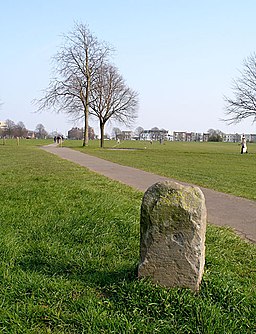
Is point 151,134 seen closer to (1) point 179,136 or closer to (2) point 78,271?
(1) point 179,136

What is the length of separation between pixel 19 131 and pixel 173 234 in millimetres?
117794

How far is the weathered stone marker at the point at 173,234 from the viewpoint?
313 cm

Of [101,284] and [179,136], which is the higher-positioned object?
Result: [101,284]

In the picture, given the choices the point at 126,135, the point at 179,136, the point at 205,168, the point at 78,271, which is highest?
the point at 78,271

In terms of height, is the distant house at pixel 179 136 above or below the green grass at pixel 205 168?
below

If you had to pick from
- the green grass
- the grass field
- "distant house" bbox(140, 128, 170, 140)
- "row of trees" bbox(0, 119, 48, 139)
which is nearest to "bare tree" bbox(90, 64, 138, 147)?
the green grass

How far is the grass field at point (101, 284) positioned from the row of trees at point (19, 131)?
108 metres

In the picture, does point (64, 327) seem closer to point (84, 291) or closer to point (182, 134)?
point (84, 291)

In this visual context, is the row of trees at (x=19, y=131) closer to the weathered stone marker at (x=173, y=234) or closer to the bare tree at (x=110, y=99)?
the bare tree at (x=110, y=99)

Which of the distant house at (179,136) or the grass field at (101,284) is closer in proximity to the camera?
the grass field at (101,284)

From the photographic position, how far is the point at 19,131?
115 meters

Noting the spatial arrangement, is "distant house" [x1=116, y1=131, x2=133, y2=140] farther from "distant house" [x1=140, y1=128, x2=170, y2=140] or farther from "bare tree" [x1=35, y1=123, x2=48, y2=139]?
"bare tree" [x1=35, y1=123, x2=48, y2=139]

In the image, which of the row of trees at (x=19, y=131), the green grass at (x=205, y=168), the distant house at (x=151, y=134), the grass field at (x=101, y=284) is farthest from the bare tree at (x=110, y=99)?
the distant house at (x=151, y=134)

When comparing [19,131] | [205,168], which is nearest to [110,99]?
[205,168]
